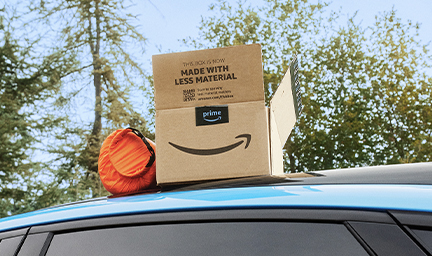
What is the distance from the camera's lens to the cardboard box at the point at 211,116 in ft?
5.36

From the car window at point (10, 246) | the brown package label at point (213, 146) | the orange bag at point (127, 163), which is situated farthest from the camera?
the orange bag at point (127, 163)

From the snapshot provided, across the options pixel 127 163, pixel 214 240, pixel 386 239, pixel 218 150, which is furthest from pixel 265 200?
pixel 127 163

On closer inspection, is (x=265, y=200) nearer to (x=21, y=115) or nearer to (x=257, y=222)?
(x=257, y=222)

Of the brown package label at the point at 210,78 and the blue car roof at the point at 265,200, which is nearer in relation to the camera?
the blue car roof at the point at 265,200

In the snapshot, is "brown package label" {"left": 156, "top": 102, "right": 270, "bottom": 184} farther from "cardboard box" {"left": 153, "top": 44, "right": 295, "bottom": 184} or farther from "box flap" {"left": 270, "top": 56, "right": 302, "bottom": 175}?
"box flap" {"left": 270, "top": 56, "right": 302, "bottom": 175}

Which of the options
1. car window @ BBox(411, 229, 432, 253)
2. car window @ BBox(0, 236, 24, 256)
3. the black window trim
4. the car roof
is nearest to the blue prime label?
the car roof

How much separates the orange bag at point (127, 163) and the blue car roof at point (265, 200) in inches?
20.7

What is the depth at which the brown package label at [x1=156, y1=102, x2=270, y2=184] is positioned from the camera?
1624mm

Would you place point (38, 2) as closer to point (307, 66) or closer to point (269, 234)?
point (307, 66)

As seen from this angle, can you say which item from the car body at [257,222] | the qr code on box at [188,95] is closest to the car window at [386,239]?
the car body at [257,222]

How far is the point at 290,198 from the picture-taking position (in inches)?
38.0

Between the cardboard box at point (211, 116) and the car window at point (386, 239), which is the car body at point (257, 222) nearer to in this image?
the car window at point (386, 239)

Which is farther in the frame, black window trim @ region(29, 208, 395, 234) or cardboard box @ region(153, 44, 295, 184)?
cardboard box @ region(153, 44, 295, 184)

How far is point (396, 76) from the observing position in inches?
380
